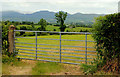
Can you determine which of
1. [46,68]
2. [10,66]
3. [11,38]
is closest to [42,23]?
[11,38]

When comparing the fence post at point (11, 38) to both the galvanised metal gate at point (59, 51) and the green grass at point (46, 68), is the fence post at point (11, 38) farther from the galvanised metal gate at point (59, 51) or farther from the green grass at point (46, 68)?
the green grass at point (46, 68)

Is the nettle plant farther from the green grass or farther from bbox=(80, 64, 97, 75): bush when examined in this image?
the green grass

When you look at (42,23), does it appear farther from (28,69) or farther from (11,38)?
(28,69)

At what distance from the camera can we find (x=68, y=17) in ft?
72.9

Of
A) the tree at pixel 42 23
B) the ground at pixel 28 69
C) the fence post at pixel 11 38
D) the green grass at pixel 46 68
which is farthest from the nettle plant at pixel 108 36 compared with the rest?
the tree at pixel 42 23

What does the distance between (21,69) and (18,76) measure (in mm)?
838

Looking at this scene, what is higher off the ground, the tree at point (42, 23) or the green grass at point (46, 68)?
the tree at point (42, 23)

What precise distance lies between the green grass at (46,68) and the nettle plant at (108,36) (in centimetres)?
172

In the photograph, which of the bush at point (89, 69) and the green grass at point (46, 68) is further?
the green grass at point (46, 68)

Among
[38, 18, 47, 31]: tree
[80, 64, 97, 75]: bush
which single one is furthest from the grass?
[38, 18, 47, 31]: tree

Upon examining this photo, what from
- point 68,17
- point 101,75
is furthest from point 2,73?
point 68,17

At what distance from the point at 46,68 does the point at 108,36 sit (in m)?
2.70

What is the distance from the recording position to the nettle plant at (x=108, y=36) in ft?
17.7

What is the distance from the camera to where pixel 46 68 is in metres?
6.24
